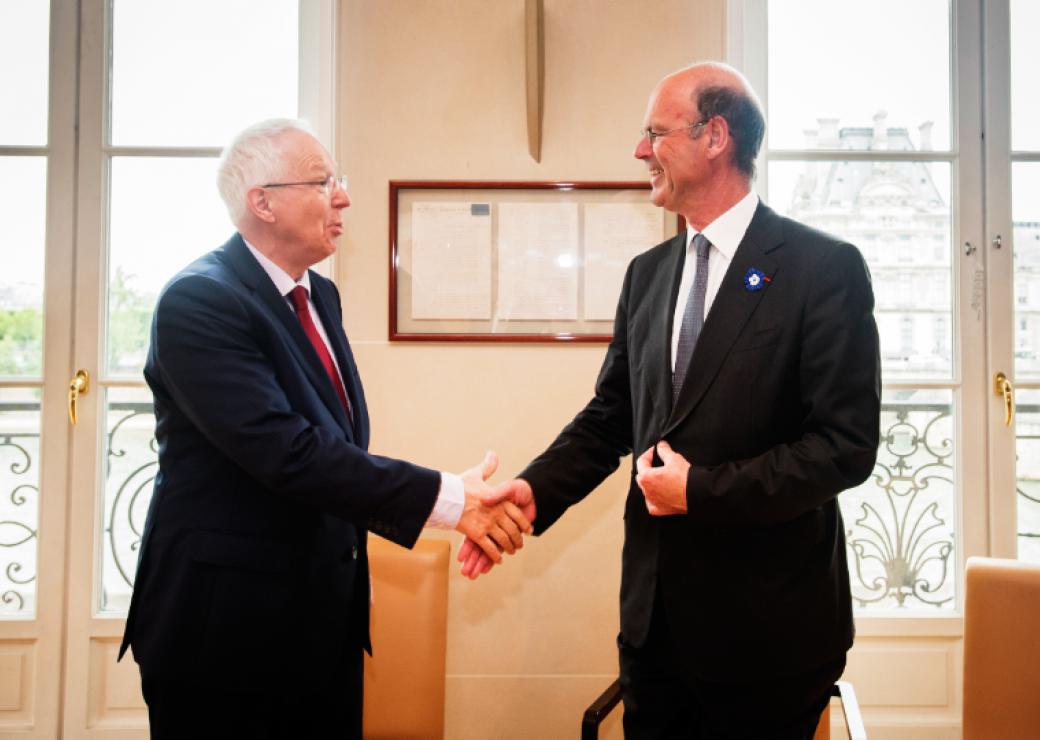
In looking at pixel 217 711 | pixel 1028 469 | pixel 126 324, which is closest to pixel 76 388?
pixel 126 324

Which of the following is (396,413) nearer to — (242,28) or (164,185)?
(164,185)

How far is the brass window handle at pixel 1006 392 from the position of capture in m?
2.25

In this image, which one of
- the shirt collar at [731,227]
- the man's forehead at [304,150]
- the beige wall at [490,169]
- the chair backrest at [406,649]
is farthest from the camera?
the beige wall at [490,169]

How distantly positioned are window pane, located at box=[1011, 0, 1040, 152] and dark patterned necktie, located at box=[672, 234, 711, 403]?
170 centimetres

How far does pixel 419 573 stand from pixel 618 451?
2.12 feet

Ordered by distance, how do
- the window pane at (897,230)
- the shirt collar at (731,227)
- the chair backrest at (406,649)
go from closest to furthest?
the shirt collar at (731,227), the chair backrest at (406,649), the window pane at (897,230)

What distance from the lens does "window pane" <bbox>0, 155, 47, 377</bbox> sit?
236 centimetres

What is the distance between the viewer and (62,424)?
2314 mm

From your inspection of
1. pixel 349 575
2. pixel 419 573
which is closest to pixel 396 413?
pixel 419 573

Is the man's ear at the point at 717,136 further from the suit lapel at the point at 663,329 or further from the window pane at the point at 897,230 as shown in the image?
the window pane at the point at 897,230

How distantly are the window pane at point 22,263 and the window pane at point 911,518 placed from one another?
9.25ft

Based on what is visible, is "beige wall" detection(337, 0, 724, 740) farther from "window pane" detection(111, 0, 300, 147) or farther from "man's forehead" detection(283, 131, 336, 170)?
"man's forehead" detection(283, 131, 336, 170)

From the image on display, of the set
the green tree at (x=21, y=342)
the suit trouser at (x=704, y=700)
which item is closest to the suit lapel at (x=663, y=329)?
the suit trouser at (x=704, y=700)

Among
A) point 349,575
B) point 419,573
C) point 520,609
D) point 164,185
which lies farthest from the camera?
point 164,185
